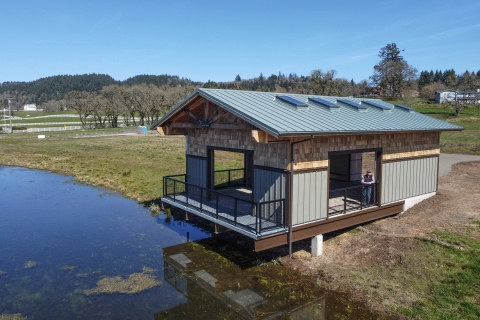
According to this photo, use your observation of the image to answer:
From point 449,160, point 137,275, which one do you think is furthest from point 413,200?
point 449,160

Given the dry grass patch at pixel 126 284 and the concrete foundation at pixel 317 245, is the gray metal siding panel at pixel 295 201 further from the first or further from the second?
the dry grass patch at pixel 126 284

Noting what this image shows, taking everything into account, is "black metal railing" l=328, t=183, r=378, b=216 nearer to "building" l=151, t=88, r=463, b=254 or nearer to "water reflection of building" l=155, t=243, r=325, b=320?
"building" l=151, t=88, r=463, b=254

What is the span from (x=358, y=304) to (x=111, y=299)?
22.8 feet

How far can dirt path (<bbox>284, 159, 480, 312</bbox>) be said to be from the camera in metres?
11.0

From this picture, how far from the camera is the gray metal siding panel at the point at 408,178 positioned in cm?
1548

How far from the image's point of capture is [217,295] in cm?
1127

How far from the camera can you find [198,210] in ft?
47.3

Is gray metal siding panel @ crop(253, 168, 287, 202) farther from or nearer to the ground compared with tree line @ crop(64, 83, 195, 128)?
nearer to the ground

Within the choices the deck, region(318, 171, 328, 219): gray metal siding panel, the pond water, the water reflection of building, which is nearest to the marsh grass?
the pond water

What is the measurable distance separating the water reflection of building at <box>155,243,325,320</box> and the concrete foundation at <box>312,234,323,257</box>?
8.57 ft

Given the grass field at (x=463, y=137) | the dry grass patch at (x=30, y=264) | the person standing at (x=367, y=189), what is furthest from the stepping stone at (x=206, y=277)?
the grass field at (x=463, y=137)

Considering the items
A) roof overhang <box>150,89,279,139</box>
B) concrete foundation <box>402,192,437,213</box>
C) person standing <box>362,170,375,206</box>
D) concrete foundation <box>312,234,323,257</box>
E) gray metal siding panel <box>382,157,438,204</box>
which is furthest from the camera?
concrete foundation <box>402,192,437,213</box>

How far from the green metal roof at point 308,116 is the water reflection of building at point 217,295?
187 inches

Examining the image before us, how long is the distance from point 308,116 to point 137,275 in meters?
7.89
